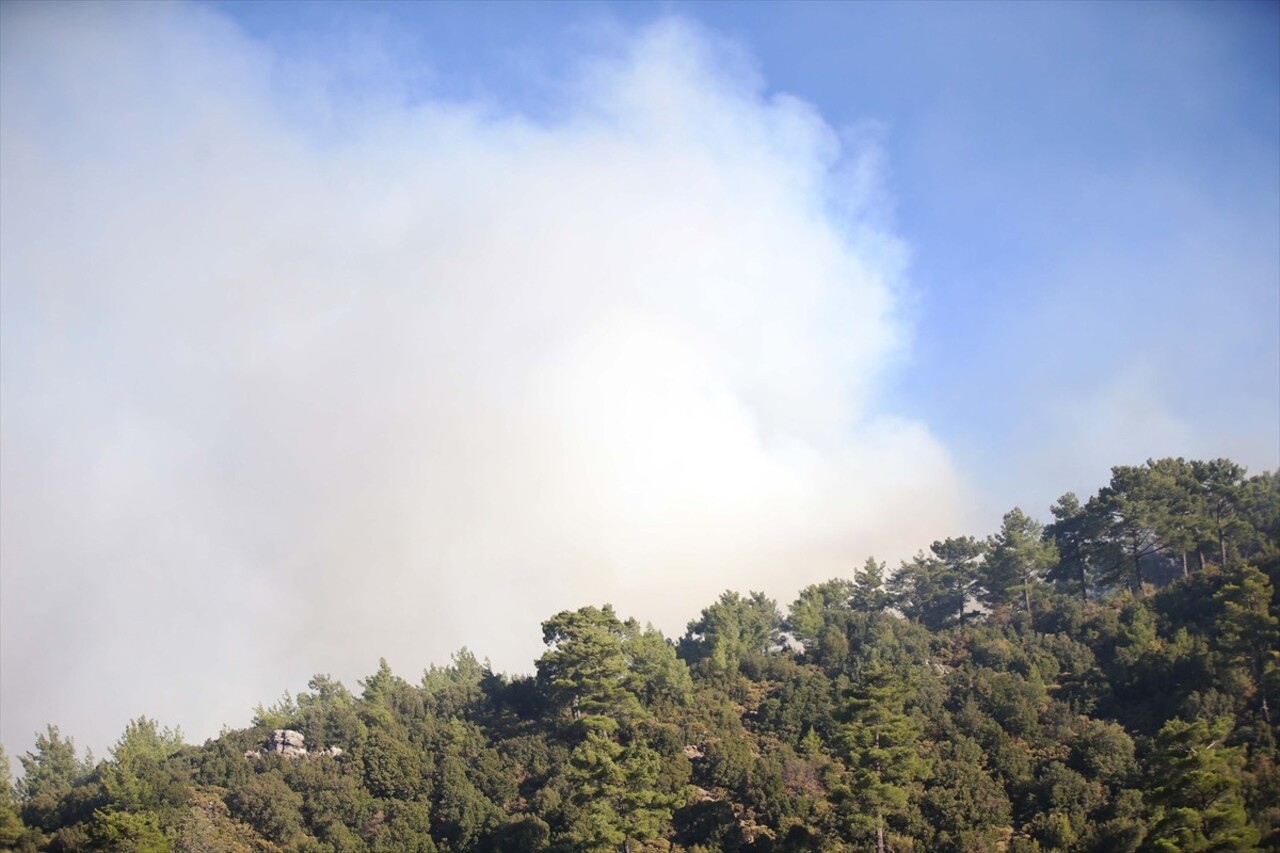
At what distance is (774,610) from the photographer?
9994 centimetres

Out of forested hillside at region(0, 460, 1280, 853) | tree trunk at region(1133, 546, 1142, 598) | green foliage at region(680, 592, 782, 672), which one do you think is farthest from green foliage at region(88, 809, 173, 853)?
tree trunk at region(1133, 546, 1142, 598)

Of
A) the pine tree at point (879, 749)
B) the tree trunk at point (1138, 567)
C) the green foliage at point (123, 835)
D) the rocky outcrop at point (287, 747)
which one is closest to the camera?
the green foliage at point (123, 835)

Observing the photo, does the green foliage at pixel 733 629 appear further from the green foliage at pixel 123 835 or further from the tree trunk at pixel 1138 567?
the green foliage at pixel 123 835

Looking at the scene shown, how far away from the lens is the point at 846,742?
155ft

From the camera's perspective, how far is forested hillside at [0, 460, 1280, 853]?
46.2m

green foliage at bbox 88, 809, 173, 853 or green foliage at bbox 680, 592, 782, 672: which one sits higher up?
green foliage at bbox 680, 592, 782, 672

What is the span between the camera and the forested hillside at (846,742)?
46.2 meters

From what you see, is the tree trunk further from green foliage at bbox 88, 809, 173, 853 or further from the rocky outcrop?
green foliage at bbox 88, 809, 173, 853

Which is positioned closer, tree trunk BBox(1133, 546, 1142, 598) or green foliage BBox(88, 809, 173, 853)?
green foliage BBox(88, 809, 173, 853)

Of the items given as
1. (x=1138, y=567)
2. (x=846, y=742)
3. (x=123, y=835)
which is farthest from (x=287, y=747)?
(x=1138, y=567)

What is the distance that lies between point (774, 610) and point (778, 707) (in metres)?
35.5

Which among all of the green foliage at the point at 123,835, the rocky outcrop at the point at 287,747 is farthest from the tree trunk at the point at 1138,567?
the green foliage at the point at 123,835

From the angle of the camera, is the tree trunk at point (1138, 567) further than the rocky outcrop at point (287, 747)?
Yes

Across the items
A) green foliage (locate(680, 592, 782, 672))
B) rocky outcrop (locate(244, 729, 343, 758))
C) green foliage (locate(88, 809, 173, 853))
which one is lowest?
green foliage (locate(88, 809, 173, 853))
